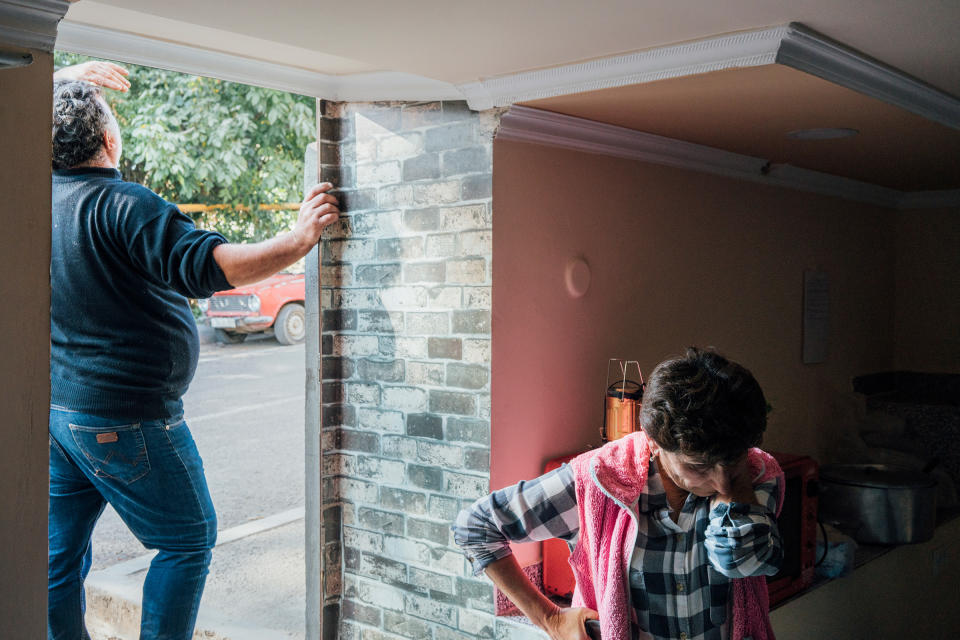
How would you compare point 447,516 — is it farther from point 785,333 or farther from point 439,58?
point 785,333

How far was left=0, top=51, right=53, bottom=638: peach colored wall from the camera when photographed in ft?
5.10

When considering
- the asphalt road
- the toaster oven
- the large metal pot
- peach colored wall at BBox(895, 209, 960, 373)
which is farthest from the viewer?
the asphalt road

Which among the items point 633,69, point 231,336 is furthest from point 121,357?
point 231,336

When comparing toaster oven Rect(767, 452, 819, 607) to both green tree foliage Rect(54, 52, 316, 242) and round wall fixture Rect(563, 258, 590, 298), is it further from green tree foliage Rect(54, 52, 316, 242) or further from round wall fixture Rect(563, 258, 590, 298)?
green tree foliage Rect(54, 52, 316, 242)

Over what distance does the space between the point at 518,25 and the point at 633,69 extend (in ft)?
1.33

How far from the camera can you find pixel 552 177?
2.85m

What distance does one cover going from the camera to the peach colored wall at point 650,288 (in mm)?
2736

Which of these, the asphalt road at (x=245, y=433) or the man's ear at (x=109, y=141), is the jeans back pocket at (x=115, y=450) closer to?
the man's ear at (x=109, y=141)

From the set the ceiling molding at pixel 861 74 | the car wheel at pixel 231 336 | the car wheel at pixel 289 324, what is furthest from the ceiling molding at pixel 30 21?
the car wheel at pixel 231 336

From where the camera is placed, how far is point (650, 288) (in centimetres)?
334

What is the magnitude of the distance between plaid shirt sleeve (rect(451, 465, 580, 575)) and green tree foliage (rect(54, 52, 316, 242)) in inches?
222

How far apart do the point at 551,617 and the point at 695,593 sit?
36cm

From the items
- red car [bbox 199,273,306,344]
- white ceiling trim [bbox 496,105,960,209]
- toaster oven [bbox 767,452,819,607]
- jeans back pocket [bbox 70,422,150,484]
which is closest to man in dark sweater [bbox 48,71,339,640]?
jeans back pocket [bbox 70,422,150,484]

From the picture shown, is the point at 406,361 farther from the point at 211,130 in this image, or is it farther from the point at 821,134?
the point at 211,130
